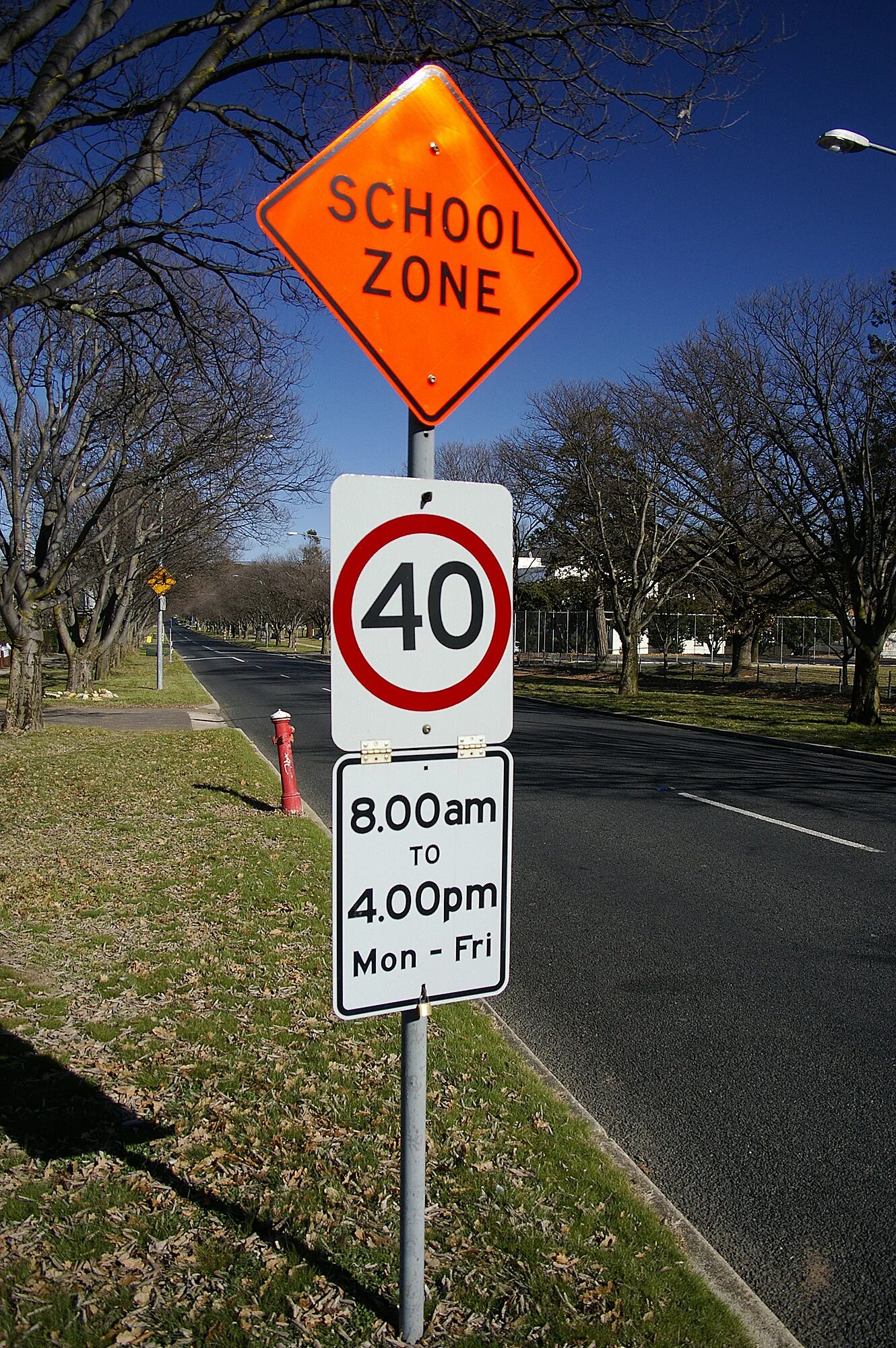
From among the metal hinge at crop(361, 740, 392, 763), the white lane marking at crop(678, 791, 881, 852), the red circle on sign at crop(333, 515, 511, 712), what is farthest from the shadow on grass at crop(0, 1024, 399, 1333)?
the white lane marking at crop(678, 791, 881, 852)

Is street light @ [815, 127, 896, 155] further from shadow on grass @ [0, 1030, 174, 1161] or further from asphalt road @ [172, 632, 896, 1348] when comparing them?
shadow on grass @ [0, 1030, 174, 1161]

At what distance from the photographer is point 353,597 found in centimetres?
222

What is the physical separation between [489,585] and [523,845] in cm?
648

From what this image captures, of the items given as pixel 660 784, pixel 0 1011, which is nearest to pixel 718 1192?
pixel 0 1011

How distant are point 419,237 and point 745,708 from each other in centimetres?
2238

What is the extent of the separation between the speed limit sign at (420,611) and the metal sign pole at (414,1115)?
147 mm

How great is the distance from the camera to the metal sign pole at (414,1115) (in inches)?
90.7

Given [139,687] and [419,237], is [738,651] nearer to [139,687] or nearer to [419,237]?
[139,687]

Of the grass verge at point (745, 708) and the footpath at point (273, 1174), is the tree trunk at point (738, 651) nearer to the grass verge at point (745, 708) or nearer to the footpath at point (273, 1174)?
the grass verge at point (745, 708)

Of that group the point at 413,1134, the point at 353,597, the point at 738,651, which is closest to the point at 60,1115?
the point at 413,1134

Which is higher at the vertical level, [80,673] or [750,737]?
[80,673]

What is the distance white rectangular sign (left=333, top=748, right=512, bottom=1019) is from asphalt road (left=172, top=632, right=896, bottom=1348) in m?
1.51

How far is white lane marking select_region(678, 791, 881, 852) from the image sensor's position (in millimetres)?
8508

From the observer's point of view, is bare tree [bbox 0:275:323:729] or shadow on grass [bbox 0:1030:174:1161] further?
bare tree [bbox 0:275:323:729]
